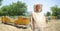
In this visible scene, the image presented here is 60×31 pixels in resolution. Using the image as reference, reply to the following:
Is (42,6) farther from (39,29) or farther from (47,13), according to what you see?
(39,29)

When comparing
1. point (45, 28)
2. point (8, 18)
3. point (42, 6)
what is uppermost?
point (42, 6)

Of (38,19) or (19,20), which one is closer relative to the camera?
(38,19)

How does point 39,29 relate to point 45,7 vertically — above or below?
below

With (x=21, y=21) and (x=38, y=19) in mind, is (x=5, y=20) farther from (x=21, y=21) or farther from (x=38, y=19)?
(x=38, y=19)

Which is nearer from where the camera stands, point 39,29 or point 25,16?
point 39,29

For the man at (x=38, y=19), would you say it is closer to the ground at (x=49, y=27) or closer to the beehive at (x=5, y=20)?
the ground at (x=49, y=27)

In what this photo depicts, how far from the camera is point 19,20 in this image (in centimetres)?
224

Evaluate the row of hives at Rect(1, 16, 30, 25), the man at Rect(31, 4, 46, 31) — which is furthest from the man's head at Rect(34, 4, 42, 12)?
the row of hives at Rect(1, 16, 30, 25)

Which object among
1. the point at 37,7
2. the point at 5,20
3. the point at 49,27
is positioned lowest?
the point at 49,27

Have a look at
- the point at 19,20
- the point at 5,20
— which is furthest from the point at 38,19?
the point at 5,20

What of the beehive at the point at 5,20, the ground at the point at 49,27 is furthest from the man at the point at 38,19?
the beehive at the point at 5,20

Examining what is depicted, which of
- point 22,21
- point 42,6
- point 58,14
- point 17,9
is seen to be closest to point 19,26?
point 22,21

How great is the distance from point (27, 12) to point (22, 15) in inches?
2.9

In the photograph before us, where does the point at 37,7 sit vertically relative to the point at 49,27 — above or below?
above
